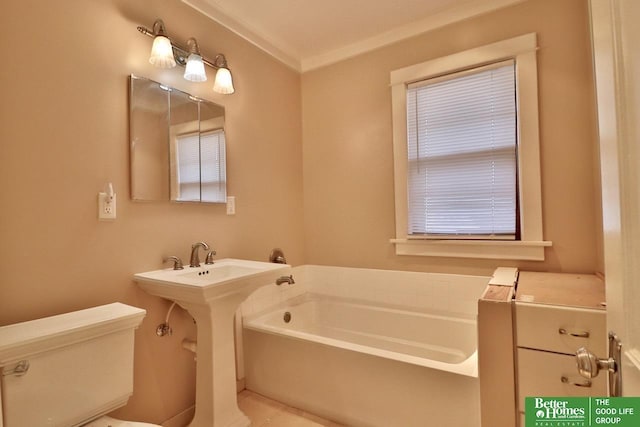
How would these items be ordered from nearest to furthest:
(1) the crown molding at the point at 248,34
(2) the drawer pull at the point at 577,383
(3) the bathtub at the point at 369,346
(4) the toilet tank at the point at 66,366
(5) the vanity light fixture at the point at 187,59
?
(4) the toilet tank at the point at 66,366, (2) the drawer pull at the point at 577,383, (3) the bathtub at the point at 369,346, (5) the vanity light fixture at the point at 187,59, (1) the crown molding at the point at 248,34

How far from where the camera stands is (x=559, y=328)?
4.29 ft

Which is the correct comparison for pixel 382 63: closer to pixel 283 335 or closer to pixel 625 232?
pixel 283 335

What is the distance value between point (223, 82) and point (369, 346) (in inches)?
81.9

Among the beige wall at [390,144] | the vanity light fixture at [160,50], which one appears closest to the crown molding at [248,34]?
the beige wall at [390,144]

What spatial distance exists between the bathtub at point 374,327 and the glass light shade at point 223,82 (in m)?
1.52

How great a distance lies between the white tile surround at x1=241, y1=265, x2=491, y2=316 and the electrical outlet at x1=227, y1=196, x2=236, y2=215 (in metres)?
0.60

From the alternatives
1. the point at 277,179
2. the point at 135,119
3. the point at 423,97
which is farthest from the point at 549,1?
the point at 135,119

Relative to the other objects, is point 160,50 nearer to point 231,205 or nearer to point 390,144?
point 231,205

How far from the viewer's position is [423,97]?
2.44 meters

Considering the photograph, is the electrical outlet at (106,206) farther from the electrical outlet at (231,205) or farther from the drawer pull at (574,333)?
the drawer pull at (574,333)

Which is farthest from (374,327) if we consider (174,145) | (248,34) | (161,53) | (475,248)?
(248,34)

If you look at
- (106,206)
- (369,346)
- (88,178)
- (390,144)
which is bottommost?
(369,346)

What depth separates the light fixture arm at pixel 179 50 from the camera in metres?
1.71

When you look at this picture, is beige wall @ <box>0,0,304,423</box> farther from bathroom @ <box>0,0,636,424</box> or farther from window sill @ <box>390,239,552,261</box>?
window sill @ <box>390,239,552,261</box>
